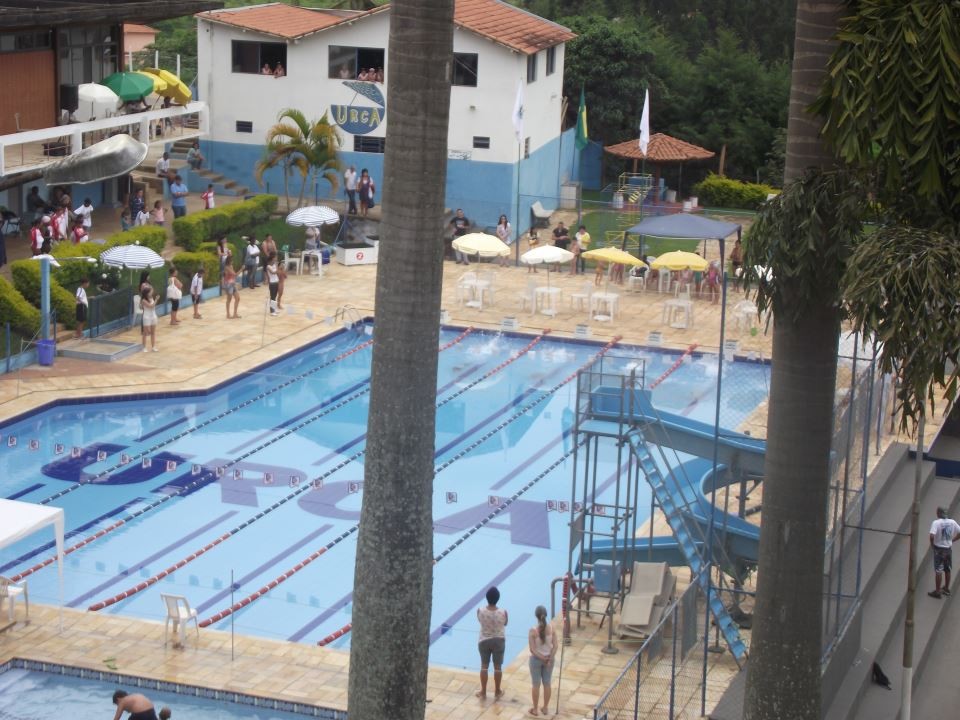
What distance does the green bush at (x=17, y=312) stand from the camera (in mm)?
25594

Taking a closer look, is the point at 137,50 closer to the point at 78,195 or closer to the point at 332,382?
the point at 78,195

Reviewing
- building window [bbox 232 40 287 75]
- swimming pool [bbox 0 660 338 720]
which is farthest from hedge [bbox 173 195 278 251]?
swimming pool [bbox 0 660 338 720]

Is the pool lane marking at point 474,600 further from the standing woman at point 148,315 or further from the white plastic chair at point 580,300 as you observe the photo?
the white plastic chair at point 580,300

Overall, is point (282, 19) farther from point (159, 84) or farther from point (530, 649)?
point (530, 649)

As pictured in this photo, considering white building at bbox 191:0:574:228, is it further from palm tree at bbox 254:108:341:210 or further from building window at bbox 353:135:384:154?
palm tree at bbox 254:108:341:210

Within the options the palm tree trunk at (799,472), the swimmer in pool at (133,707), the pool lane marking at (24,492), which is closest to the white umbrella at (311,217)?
the pool lane marking at (24,492)

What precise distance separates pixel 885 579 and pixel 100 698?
28.5 ft

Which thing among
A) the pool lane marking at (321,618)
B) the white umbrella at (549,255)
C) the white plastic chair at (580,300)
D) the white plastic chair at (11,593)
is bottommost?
the pool lane marking at (321,618)

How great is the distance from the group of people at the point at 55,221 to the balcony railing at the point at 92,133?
1.00 metres

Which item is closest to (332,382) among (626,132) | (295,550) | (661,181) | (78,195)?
(295,550)

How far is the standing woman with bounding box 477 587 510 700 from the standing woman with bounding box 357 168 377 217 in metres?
22.2

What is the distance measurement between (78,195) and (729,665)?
22.7 meters

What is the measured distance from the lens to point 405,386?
30.0 ft

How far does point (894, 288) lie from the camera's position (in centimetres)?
926
